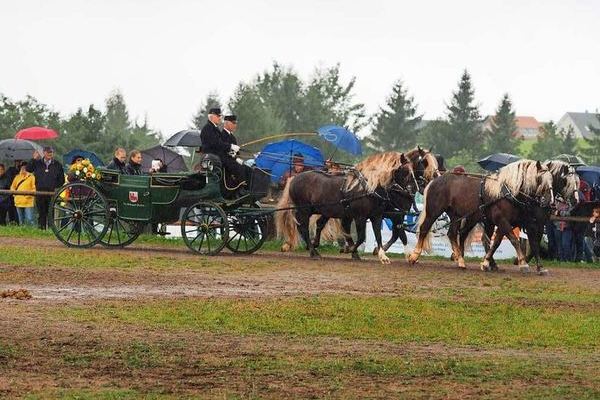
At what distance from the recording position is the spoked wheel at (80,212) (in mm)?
24391

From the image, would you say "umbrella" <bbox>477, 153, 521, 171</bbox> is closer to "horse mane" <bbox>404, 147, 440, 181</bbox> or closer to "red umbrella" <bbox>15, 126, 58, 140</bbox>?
"horse mane" <bbox>404, 147, 440, 181</bbox>

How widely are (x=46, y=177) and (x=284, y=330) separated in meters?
16.0

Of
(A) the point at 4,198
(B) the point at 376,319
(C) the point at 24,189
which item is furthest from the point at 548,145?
(B) the point at 376,319

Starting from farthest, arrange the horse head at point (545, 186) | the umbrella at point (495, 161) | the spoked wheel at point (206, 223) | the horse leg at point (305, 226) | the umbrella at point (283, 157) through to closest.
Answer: the umbrella at point (495, 161), the umbrella at point (283, 157), the horse leg at point (305, 226), the spoked wheel at point (206, 223), the horse head at point (545, 186)

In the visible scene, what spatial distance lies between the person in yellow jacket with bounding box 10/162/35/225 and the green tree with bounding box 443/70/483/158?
81.2m

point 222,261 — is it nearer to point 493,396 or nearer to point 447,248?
point 447,248

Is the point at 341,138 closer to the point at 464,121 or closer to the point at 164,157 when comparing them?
the point at 164,157

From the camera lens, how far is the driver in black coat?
77.9 feet

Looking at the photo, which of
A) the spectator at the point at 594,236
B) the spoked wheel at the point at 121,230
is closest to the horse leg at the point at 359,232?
the spoked wheel at the point at 121,230

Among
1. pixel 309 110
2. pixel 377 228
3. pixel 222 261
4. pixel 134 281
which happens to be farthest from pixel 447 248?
pixel 309 110

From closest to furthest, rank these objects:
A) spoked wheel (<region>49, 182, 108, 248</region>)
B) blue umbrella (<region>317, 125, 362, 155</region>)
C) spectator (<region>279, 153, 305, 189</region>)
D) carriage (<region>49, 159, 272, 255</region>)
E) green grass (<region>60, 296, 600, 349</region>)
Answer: green grass (<region>60, 296, 600, 349</region>)
carriage (<region>49, 159, 272, 255</region>)
spoked wheel (<region>49, 182, 108, 248</region>)
spectator (<region>279, 153, 305, 189</region>)
blue umbrella (<region>317, 125, 362, 155</region>)

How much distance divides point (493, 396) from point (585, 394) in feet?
2.13

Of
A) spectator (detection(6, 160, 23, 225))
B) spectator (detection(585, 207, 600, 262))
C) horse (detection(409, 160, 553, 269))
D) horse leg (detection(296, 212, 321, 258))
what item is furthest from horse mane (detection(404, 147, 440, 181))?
spectator (detection(6, 160, 23, 225))

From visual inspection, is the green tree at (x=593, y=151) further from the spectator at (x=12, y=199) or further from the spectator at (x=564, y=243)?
the spectator at (x=564, y=243)
